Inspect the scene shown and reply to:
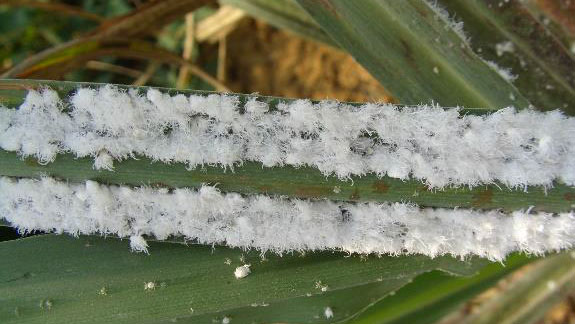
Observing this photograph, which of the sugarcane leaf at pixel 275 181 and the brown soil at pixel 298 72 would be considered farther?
the brown soil at pixel 298 72

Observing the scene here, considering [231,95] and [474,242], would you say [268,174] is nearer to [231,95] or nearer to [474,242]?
[231,95]

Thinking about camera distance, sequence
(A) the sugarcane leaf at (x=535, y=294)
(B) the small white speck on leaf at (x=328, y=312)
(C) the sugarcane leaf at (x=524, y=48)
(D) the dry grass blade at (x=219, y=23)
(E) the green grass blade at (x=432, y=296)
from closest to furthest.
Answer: (B) the small white speck on leaf at (x=328, y=312) < (C) the sugarcane leaf at (x=524, y=48) < (E) the green grass blade at (x=432, y=296) < (A) the sugarcane leaf at (x=535, y=294) < (D) the dry grass blade at (x=219, y=23)

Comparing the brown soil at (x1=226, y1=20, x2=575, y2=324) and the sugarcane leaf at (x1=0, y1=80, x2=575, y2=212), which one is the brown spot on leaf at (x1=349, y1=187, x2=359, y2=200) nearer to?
the sugarcane leaf at (x1=0, y1=80, x2=575, y2=212)

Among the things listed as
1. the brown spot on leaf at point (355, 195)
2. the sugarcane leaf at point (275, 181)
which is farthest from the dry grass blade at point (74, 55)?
the brown spot on leaf at point (355, 195)

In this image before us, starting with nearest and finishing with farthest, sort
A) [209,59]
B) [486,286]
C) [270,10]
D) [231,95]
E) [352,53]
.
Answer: [231,95]
[352,53]
[486,286]
[270,10]
[209,59]

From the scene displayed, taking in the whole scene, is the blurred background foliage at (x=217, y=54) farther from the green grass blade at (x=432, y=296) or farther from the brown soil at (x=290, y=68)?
the green grass blade at (x=432, y=296)

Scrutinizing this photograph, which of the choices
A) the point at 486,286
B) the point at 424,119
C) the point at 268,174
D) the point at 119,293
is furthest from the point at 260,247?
the point at 486,286

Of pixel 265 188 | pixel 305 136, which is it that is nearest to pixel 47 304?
pixel 265 188

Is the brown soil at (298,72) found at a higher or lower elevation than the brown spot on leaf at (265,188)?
higher
